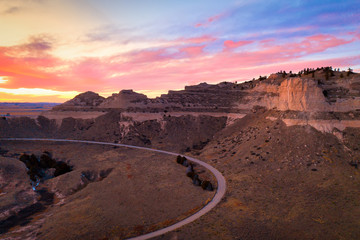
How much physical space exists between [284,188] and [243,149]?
17.9m

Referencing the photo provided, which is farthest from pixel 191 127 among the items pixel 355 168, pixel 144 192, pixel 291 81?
pixel 355 168

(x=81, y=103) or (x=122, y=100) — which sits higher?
(x=122, y=100)

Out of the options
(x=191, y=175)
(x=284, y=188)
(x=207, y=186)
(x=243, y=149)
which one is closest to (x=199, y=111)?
(x=243, y=149)

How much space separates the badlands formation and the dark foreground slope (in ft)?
0.45

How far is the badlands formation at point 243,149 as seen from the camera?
25.6 metres

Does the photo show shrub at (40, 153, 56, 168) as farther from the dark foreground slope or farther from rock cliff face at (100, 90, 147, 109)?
rock cliff face at (100, 90, 147, 109)

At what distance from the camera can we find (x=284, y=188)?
34.0 metres

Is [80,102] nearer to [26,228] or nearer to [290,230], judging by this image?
[26,228]

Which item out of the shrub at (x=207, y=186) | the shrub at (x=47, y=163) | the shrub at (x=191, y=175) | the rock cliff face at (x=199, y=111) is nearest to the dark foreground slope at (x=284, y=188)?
the shrub at (x=207, y=186)

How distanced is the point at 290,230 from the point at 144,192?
72.4 ft

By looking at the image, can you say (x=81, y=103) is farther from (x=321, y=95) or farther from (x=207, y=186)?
(x=321, y=95)

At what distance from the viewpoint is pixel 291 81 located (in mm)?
51875

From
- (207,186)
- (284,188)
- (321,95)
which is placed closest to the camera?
(284,188)

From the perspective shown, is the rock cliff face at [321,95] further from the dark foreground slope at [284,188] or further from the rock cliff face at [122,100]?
the rock cliff face at [122,100]
